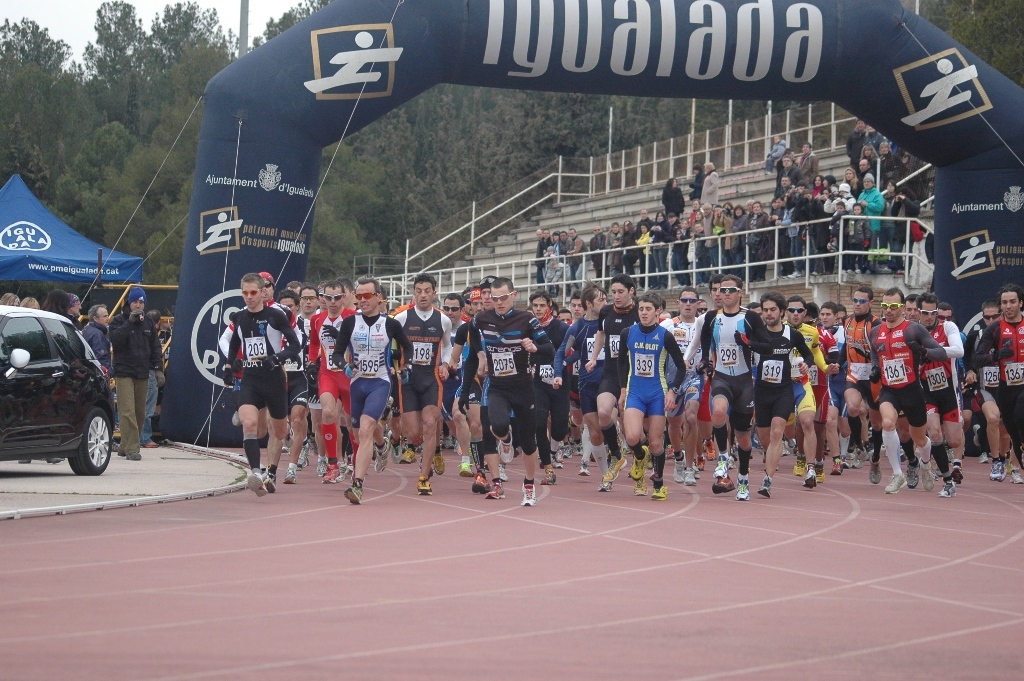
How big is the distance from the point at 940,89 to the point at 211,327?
10567mm

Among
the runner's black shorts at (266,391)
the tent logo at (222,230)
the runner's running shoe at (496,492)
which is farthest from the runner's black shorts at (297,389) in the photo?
the tent logo at (222,230)

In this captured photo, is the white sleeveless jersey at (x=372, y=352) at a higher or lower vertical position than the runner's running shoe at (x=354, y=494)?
higher

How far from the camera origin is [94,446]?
14.8 m

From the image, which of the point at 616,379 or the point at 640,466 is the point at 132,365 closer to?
the point at 616,379

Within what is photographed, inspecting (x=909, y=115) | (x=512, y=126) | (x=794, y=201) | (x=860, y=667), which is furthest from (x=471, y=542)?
(x=512, y=126)

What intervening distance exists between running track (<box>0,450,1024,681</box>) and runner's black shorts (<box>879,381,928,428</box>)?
6.43 feet

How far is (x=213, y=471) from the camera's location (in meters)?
15.4

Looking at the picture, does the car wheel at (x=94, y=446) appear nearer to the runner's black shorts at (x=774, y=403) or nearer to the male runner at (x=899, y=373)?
the runner's black shorts at (x=774, y=403)

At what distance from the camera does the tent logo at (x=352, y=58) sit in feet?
58.4

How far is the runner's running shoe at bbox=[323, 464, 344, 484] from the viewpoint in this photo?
14.8m

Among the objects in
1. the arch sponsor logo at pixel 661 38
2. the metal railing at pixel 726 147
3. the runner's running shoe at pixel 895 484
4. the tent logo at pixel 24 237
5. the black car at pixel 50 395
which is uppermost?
the metal railing at pixel 726 147

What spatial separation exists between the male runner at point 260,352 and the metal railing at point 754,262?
12.6 metres

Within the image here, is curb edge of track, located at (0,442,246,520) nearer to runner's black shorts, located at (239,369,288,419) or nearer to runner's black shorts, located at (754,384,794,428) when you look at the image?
runner's black shorts, located at (239,369,288,419)

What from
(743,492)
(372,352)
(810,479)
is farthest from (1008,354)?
(372,352)
